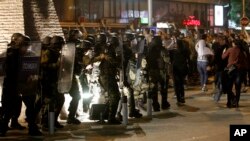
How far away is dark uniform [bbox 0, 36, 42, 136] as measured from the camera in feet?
35.7

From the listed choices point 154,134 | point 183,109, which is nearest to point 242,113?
point 183,109

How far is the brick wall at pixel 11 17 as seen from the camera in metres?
16.2

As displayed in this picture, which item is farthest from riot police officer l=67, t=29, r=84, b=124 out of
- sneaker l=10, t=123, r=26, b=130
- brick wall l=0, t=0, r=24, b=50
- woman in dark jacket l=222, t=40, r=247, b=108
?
woman in dark jacket l=222, t=40, r=247, b=108

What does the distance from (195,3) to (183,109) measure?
147 feet

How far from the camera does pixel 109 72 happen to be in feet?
39.9

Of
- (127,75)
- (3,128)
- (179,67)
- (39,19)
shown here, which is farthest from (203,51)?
(3,128)

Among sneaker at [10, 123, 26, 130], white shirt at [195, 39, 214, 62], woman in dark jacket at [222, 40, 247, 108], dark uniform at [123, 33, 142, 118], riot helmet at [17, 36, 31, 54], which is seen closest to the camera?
riot helmet at [17, 36, 31, 54]

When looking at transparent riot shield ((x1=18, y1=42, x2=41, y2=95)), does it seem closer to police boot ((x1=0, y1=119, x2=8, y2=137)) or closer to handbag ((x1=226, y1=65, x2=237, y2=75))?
police boot ((x1=0, y1=119, x2=8, y2=137))

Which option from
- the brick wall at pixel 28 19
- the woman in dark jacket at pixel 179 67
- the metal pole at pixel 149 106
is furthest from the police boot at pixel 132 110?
the brick wall at pixel 28 19

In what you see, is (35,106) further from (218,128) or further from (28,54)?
(218,128)

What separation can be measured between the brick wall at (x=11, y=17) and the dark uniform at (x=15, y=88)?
17.4ft

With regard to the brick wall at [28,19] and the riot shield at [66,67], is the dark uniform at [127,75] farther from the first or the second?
the brick wall at [28,19]

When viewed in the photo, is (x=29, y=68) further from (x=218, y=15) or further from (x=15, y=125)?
(x=218, y=15)

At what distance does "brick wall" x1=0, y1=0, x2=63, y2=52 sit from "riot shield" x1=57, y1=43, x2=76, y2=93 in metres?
5.19
